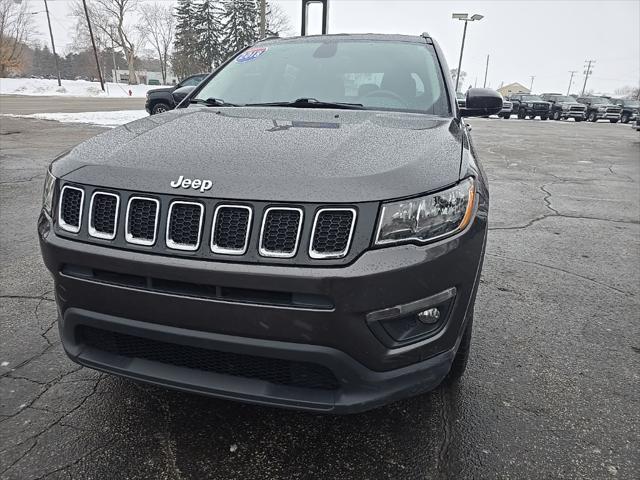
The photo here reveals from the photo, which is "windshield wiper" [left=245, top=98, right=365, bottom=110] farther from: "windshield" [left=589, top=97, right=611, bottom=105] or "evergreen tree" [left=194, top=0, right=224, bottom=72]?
"evergreen tree" [left=194, top=0, right=224, bottom=72]

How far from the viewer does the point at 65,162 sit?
6.02 feet

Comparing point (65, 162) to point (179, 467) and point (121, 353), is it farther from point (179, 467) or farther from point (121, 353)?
point (179, 467)

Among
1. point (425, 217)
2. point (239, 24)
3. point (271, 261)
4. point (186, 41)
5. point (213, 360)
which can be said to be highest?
point (239, 24)

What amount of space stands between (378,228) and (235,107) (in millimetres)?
1561

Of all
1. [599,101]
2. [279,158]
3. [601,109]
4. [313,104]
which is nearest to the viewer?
[279,158]

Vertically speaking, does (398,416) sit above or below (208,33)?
below

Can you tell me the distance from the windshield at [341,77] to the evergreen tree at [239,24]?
5626 centimetres

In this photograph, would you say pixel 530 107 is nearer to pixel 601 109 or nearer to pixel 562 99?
pixel 562 99

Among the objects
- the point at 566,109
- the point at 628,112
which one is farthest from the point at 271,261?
the point at 628,112

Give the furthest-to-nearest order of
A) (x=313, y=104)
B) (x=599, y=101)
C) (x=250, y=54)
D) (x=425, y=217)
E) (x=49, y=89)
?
1. (x=49, y=89)
2. (x=599, y=101)
3. (x=250, y=54)
4. (x=313, y=104)
5. (x=425, y=217)

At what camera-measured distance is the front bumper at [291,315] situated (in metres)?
1.45

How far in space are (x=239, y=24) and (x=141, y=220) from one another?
60901mm

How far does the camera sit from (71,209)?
1701 millimetres

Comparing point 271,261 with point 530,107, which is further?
point 530,107
